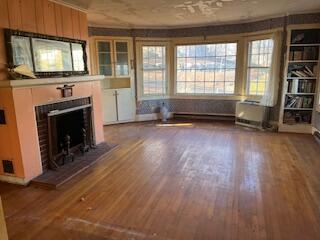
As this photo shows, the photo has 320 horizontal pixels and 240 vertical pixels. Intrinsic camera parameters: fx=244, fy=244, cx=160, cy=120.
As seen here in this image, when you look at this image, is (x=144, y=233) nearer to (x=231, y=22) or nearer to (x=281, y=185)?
(x=281, y=185)

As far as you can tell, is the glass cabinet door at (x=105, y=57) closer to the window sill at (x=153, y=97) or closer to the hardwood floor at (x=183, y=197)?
the window sill at (x=153, y=97)

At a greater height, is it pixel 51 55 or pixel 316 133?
pixel 51 55

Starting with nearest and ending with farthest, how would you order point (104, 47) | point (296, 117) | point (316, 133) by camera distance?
1. point (316, 133)
2. point (296, 117)
3. point (104, 47)

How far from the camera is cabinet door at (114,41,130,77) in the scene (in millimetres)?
6070

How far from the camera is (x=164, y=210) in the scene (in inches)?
98.4

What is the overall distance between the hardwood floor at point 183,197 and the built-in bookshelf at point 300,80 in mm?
981

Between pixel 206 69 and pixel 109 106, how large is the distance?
271 cm

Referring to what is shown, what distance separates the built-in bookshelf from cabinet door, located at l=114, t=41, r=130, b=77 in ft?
12.1

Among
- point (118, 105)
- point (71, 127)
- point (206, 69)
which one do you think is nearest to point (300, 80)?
point (206, 69)

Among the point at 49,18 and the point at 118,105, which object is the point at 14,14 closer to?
the point at 49,18

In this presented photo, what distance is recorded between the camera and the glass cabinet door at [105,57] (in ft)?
19.4

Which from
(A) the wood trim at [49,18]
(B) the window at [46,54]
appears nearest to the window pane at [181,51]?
(B) the window at [46,54]

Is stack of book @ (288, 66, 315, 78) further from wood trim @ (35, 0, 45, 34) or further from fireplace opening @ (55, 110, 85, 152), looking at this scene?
wood trim @ (35, 0, 45, 34)

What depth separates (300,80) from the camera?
509 cm
